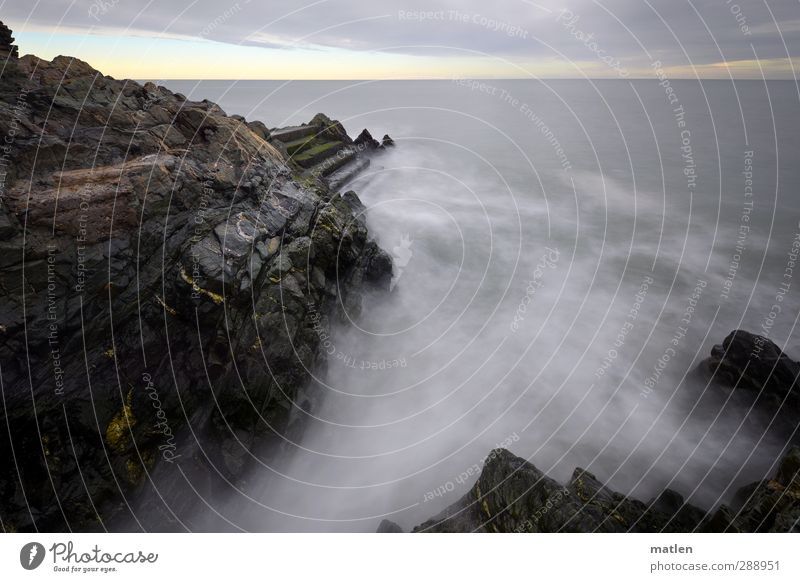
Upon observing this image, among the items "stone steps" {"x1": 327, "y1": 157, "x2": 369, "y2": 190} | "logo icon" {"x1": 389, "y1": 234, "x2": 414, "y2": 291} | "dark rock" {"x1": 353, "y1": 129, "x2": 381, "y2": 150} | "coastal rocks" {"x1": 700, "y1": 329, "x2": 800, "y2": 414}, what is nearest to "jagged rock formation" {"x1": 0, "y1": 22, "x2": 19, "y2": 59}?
"logo icon" {"x1": 389, "y1": 234, "x2": 414, "y2": 291}

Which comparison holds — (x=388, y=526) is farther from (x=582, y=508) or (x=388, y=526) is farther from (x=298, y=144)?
(x=298, y=144)

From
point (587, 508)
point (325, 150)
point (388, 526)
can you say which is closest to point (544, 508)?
point (587, 508)

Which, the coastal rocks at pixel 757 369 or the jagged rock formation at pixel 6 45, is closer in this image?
the jagged rock formation at pixel 6 45

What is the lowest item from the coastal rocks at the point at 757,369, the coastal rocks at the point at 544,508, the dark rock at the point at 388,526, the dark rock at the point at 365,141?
the dark rock at the point at 388,526

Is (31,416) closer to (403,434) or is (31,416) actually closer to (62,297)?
(62,297)

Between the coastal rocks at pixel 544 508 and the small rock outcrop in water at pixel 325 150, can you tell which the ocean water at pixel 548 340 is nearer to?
the coastal rocks at pixel 544 508

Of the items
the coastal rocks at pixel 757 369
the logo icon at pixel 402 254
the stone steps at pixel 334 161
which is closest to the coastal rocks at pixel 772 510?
the coastal rocks at pixel 757 369

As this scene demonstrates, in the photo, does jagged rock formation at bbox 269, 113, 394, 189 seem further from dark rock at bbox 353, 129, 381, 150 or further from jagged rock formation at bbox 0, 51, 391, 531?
jagged rock formation at bbox 0, 51, 391, 531
